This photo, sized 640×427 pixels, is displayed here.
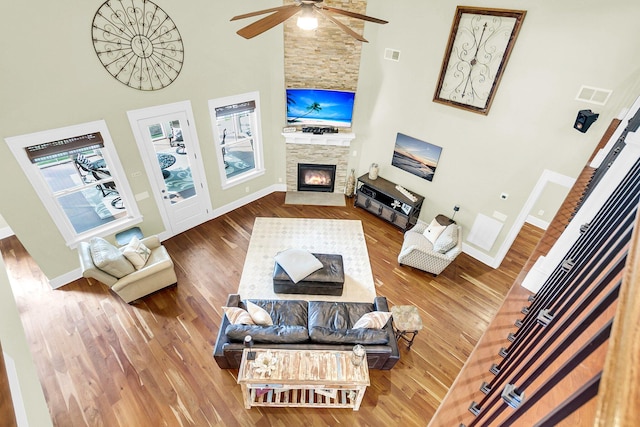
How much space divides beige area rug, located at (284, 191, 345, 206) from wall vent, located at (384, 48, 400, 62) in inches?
129

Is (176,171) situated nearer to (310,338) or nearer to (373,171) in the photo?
(373,171)

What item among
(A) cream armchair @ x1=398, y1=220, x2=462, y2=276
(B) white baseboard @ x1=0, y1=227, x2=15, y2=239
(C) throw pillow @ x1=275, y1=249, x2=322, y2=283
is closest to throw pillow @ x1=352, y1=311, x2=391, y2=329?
(C) throw pillow @ x1=275, y1=249, x2=322, y2=283

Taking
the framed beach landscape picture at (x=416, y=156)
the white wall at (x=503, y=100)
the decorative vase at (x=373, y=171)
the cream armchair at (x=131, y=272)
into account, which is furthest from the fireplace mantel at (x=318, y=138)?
the cream armchair at (x=131, y=272)

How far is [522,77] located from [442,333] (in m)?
4.08

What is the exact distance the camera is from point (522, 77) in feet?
15.0

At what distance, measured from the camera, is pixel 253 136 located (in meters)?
6.73

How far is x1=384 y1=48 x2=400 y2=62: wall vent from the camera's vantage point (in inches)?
226

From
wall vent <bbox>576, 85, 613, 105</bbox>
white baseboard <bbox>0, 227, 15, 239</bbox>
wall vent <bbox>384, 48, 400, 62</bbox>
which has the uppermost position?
wall vent <bbox>384, 48, 400, 62</bbox>

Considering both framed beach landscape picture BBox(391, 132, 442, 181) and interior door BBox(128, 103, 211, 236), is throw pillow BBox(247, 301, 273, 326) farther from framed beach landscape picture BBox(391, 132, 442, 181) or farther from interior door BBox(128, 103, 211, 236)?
framed beach landscape picture BBox(391, 132, 442, 181)

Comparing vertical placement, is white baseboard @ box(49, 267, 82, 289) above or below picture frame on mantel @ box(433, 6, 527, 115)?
below

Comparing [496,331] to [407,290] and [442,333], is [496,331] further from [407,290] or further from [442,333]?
[407,290]

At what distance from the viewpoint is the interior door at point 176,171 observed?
506 cm

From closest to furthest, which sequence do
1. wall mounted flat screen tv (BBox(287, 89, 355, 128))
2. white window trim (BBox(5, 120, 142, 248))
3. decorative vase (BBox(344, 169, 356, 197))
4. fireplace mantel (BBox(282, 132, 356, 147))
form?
white window trim (BBox(5, 120, 142, 248)) < wall mounted flat screen tv (BBox(287, 89, 355, 128)) < fireplace mantel (BBox(282, 132, 356, 147)) < decorative vase (BBox(344, 169, 356, 197))

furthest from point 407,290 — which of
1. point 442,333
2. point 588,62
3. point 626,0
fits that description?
point 626,0
